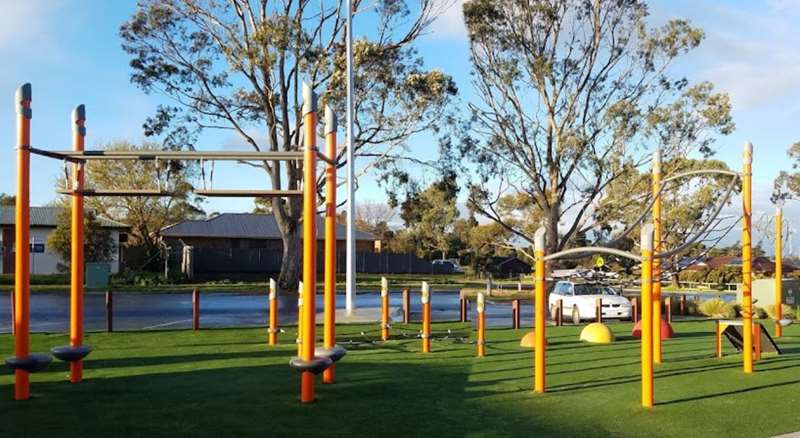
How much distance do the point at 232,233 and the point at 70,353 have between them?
56425mm

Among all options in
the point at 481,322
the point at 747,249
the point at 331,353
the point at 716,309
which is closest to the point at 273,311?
the point at 481,322

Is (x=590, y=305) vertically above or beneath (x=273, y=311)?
beneath

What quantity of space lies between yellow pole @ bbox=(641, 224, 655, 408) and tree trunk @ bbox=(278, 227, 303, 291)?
27996 millimetres

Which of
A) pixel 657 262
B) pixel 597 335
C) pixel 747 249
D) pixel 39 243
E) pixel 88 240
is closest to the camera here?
pixel 657 262

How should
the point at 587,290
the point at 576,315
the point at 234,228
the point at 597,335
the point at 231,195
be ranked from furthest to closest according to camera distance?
the point at 234,228 → the point at 587,290 → the point at 576,315 → the point at 597,335 → the point at 231,195

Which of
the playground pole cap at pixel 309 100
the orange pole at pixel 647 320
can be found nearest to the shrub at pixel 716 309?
the orange pole at pixel 647 320

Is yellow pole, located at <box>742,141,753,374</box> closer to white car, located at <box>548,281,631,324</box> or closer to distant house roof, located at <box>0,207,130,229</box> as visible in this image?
white car, located at <box>548,281,631,324</box>

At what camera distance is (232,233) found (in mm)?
65312

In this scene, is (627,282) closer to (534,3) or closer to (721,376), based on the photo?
(721,376)

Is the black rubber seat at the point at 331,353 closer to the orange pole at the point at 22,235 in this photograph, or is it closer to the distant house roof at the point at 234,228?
the orange pole at the point at 22,235

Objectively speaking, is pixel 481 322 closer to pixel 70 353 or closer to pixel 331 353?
pixel 331 353

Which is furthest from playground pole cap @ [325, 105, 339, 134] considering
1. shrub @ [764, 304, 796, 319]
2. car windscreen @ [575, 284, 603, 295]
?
shrub @ [764, 304, 796, 319]

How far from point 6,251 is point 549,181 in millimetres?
34706

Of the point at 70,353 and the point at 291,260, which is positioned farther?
the point at 291,260
